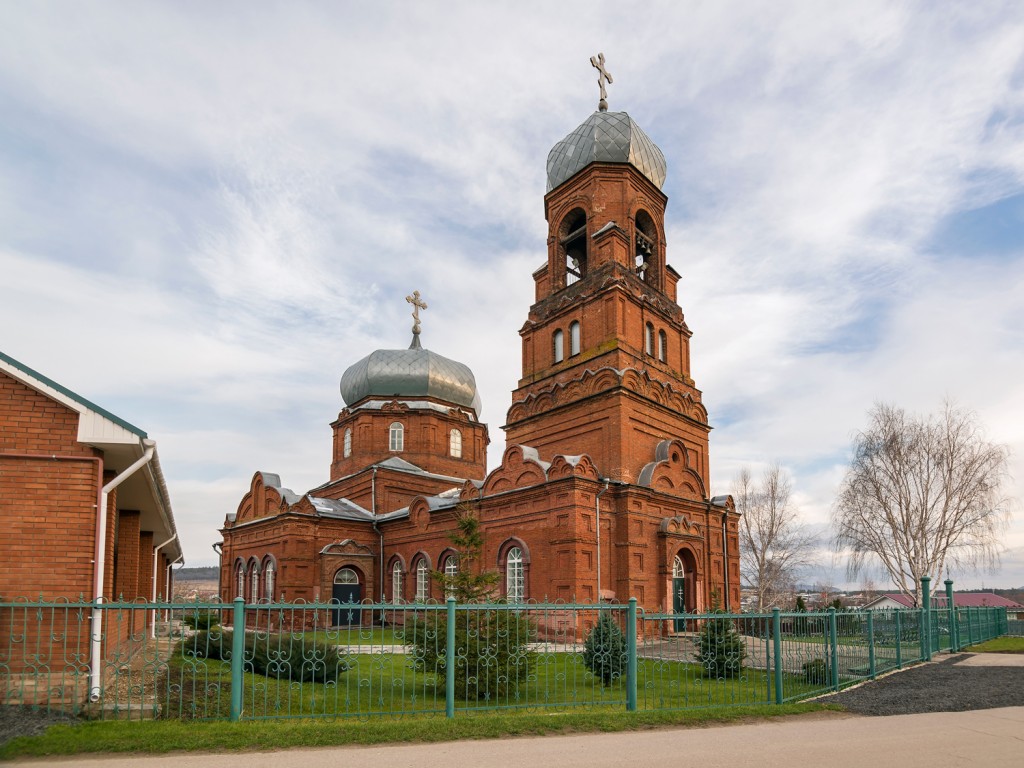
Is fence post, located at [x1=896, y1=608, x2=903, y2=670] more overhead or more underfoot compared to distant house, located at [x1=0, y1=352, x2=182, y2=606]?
more underfoot

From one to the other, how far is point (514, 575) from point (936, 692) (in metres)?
12.2

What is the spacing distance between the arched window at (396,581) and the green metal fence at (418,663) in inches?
486

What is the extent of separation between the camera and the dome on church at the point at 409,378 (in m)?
31.8

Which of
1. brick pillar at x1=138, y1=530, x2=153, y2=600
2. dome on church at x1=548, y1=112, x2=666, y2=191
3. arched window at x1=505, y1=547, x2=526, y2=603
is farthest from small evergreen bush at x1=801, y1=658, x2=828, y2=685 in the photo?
dome on church at x1=548, y1=112, x2=666, y2=191

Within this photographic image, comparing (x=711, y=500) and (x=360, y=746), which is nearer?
(x=360, y=746)

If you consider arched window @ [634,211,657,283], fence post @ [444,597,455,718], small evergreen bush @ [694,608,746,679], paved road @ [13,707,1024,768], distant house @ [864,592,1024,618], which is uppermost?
arched window @ [634,211,657,283]

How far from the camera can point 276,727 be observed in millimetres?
6781

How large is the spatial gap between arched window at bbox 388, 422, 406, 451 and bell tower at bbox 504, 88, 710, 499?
27.6ft

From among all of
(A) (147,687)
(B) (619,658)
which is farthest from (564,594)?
(A) (147,687)

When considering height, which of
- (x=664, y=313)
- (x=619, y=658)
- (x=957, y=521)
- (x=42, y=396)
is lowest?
(x=619, y=658)

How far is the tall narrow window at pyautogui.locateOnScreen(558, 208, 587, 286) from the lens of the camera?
24609 mm

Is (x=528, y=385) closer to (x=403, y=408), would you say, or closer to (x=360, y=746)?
(x=403, y=408)

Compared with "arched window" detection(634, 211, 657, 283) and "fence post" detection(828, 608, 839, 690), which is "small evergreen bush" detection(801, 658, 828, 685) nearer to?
"fence post" detection(828, 608, 839, 690)

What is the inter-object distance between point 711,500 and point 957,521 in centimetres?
835
